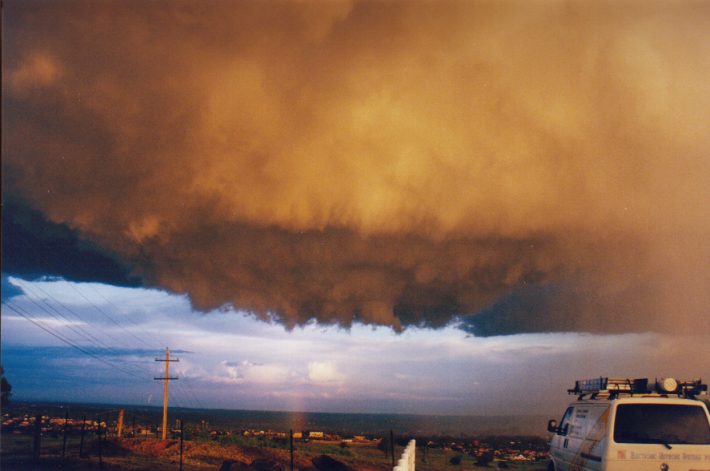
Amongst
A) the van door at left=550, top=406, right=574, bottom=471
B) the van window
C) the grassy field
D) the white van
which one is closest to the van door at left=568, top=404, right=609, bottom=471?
the white van

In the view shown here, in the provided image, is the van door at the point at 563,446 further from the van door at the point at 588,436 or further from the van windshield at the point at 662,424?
the van windshield at the point at 662,424

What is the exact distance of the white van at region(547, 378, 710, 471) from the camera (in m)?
10.4

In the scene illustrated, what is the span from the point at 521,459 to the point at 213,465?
14.9m

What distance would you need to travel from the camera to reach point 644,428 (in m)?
10.8

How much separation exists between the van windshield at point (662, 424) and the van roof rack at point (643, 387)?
41 cm

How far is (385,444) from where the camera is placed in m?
38.2

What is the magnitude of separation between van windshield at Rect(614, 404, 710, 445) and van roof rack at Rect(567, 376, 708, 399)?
1.36 feet

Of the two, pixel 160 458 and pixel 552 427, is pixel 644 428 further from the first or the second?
pixel 160 458

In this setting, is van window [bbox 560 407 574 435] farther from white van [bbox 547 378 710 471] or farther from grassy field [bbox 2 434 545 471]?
grassy field [bbox 2 434 545 471]

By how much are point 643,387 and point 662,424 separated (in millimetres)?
1150

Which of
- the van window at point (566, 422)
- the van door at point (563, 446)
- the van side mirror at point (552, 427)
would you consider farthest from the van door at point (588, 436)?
the van side mirror at point (552, 427)

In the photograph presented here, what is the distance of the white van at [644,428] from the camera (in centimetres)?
1041

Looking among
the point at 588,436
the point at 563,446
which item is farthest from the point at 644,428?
the point at 563,446

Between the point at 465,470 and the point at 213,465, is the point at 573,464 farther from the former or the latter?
the point at 213,465
